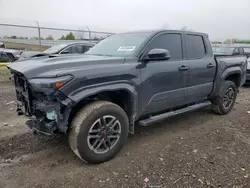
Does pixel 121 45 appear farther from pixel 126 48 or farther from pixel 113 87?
pixel 113 87

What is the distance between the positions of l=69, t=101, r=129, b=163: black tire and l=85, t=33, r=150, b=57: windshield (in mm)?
995

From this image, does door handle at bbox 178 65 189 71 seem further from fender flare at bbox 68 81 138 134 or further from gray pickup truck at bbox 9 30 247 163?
fender flare at bbox 68 81 138 134

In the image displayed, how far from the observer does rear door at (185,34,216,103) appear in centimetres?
448

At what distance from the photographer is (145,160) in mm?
3395

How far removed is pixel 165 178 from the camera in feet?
9.76

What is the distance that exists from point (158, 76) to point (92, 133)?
1.42 meters

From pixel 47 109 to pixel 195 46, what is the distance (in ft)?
10.6

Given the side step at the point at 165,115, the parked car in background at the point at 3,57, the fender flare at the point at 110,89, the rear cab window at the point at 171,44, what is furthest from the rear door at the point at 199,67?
the parked car in background at the point at 3,57

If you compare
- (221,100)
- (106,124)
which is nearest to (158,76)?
(106,124)

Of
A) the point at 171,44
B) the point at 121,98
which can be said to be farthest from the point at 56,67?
the point at 171,44

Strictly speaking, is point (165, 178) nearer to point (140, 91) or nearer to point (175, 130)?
point (140, 91)

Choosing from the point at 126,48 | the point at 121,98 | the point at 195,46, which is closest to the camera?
the point at 121,98

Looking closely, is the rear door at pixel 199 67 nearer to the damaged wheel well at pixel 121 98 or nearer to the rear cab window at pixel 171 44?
the rear cab window at pixel 171 44

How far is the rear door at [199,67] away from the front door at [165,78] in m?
0.21
